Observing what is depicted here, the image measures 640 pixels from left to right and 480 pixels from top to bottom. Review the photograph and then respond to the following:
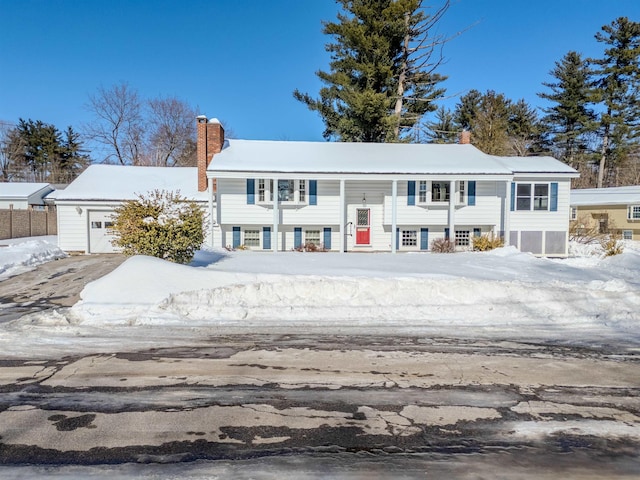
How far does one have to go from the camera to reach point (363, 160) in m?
21.0

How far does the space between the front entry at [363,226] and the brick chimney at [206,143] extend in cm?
840

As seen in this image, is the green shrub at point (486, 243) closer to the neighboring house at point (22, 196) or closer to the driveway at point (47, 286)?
the driveway at point (47, 286)

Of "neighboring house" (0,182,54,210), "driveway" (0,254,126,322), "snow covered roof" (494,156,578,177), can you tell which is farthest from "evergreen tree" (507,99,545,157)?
"neighboring house" (0,182,54,210)

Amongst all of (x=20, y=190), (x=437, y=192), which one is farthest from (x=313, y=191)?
(x=20, y=190)

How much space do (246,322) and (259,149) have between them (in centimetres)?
1636

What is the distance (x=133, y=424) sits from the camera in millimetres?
3490

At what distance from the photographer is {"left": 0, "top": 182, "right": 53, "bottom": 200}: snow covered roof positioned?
1436 inches

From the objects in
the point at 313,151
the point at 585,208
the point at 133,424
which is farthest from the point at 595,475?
the point at 585,208

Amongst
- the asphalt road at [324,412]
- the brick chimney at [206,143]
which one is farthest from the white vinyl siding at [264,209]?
the asphalt road at [324,412]

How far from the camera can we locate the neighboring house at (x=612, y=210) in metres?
31.0

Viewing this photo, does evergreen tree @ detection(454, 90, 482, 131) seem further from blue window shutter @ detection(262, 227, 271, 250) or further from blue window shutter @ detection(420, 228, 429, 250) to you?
blue window shutter @ detection(262, 227, 271, 250)

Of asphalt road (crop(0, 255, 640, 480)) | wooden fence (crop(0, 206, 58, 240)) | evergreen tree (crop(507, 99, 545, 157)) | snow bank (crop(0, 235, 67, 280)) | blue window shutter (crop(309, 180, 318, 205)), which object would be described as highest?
evergreen tree (crop(507, 99, 545, 157))

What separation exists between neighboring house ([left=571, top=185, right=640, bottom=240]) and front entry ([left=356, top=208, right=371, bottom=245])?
20.2 meters

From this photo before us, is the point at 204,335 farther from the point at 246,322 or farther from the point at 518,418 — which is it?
the point at 518,418
